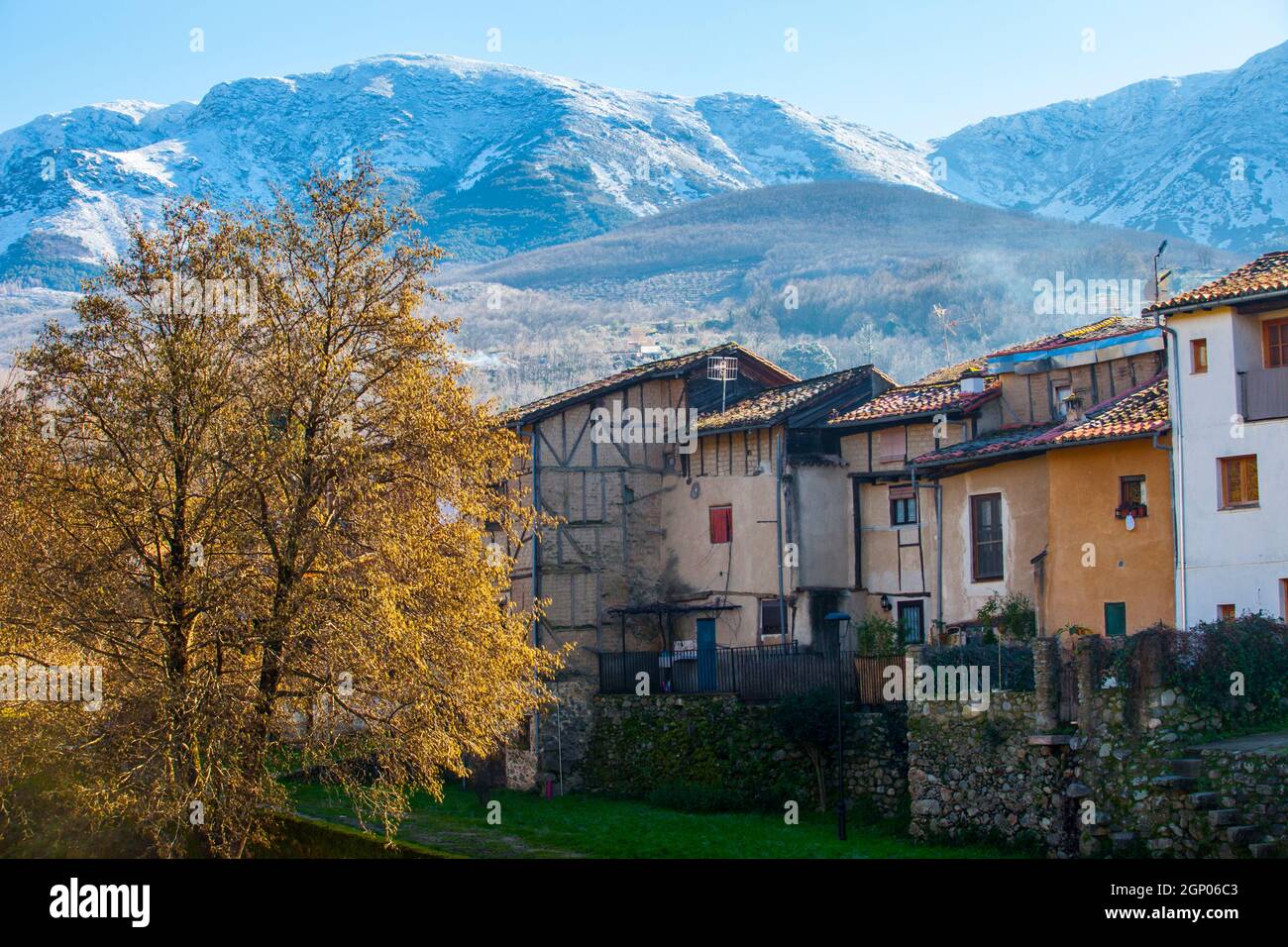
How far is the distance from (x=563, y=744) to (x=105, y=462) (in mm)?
18793

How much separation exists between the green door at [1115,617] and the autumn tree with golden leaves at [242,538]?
44.8 ft

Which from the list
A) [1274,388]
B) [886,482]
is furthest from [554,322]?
[1274,388]

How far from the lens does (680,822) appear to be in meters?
35.1

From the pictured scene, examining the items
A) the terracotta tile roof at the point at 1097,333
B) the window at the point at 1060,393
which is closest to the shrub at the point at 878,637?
the window at the point at 1060,393

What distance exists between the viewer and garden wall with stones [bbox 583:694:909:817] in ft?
113

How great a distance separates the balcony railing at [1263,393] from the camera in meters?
31.4

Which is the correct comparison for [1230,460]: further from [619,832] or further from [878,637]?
[619,832]

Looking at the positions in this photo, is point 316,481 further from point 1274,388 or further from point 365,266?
point 1274,388

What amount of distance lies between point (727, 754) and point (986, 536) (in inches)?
327

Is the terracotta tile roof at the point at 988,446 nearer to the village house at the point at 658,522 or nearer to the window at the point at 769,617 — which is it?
the village house at the point at 658,522

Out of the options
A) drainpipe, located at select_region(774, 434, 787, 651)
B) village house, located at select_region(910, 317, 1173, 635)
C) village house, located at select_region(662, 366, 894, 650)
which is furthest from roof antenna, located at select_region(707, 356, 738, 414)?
village house, located at select_region(910, 317, 1173, 635)

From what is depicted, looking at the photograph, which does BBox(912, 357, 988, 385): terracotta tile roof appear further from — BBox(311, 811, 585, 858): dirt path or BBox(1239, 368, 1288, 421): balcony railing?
BBox(311, 811, 585, 858): dirt path

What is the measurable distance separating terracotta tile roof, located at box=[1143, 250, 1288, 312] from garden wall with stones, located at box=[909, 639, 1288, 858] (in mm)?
8851

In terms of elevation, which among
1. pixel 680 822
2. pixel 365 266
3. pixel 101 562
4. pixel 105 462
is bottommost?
pixel 680 822
